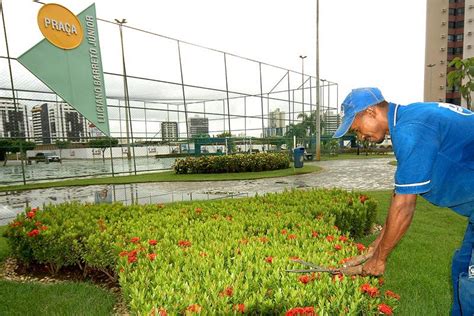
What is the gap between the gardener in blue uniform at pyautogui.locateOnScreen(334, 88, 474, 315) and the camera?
1.76m

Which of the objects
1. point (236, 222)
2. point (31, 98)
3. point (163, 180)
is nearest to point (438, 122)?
point (236, 222)

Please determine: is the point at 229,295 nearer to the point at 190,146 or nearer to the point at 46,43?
the point at 46,43

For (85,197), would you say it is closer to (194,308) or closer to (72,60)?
(72,60)

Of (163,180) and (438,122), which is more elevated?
(438,122)

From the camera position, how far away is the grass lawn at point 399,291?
3.60 m

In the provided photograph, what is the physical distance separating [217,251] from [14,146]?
56.0 ft


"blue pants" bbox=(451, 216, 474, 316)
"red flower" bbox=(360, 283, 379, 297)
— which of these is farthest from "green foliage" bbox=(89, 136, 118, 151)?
"blue pants" bbox=(451, 216, 474, 316)

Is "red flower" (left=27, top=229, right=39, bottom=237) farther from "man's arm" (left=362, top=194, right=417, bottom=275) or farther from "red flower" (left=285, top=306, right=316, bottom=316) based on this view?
"man's arm" (left=362, top=194, right=417, bottom=275)

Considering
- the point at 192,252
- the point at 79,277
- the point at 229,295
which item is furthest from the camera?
the point at 79,277

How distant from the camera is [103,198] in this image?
26.9 ft

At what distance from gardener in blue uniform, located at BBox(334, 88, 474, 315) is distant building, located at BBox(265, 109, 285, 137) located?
28.6m

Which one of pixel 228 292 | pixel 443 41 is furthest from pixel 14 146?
pixel 443 41

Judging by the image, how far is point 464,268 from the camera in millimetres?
2203

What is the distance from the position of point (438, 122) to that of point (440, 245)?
4616 mm
